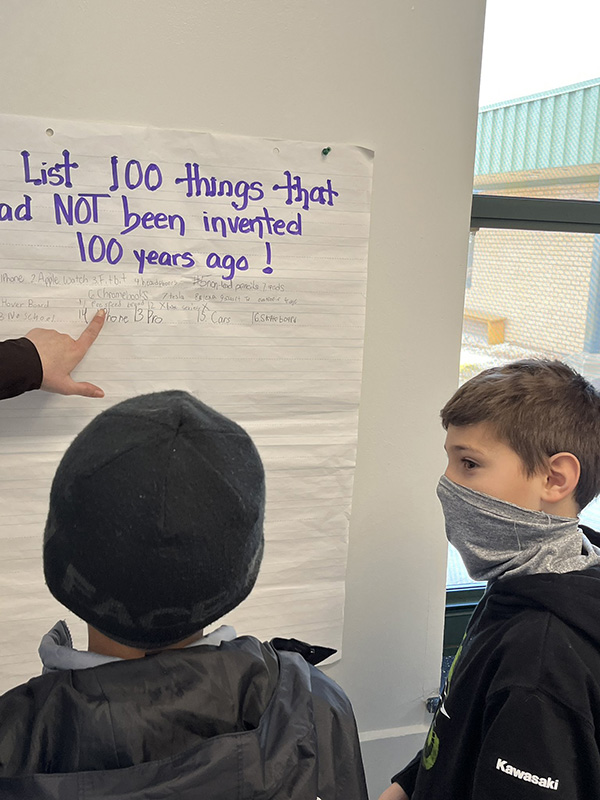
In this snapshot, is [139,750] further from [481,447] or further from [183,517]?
[481,447]

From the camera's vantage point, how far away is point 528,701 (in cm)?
90

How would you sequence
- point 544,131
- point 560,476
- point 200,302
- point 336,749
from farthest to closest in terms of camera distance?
point 544,131, point 200,302, point 560,476, point 336,749

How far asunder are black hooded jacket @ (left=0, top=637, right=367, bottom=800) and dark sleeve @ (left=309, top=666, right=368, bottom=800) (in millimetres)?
12

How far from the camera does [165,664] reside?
0.64m

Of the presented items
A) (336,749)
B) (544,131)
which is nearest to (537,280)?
(544,131)

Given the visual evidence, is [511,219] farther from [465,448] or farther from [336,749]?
[336,749]

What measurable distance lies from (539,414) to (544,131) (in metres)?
0.98

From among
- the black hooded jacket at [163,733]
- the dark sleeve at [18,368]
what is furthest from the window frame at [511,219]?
the black hooded jacket at [163,733]

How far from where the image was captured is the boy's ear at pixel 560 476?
3.41 feet

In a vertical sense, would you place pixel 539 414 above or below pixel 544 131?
below

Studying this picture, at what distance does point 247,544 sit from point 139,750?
7.2 inches

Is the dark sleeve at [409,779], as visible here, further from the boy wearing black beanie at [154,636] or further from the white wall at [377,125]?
the boy wearing black beanie at [154,636]

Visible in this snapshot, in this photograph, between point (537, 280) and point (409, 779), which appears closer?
point (409, 779)

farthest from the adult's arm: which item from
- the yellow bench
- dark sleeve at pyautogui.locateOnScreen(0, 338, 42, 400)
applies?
the yellow bench
